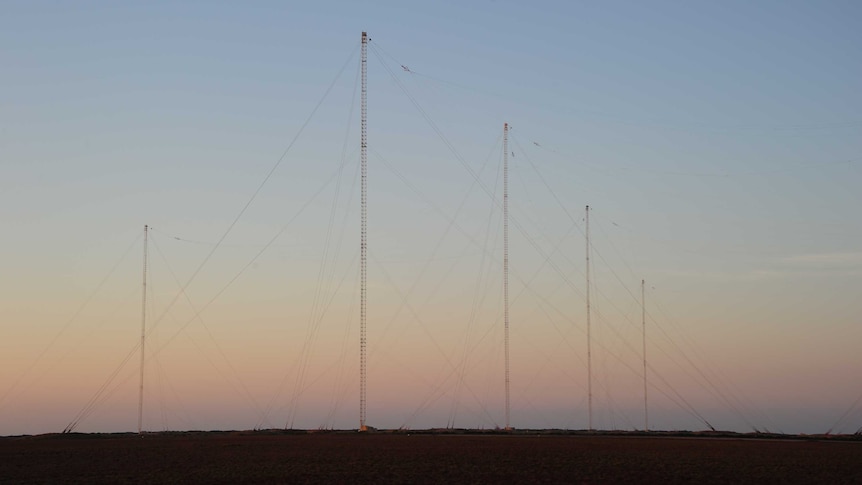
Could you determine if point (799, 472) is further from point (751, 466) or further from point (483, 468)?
point (483, 468)

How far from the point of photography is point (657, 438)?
6844 centimetres

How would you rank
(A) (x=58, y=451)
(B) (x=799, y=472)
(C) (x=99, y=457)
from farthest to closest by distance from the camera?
1. (A) (x=58, y=451)
2. (C) (x=99, y=457)
3. (B) (x=799, y=472)

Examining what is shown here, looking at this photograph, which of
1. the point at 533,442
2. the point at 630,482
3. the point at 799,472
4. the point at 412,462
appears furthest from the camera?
the point at 533,442

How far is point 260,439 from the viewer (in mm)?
68562

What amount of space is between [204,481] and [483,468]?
42.3 ft

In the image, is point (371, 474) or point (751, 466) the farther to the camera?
point (751, 466)

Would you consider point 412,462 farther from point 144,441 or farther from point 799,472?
point 144,441

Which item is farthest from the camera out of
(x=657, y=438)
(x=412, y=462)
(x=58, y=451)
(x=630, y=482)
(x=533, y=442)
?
(x=657, y=438)

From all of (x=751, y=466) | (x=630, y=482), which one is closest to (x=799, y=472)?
(x=751, y=466)

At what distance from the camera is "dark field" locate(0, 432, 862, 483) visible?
4597 centimetres

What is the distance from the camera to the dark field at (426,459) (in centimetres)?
4597

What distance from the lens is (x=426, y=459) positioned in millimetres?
53281

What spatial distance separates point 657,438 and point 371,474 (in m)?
28.0

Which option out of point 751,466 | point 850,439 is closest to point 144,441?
point 751,466
